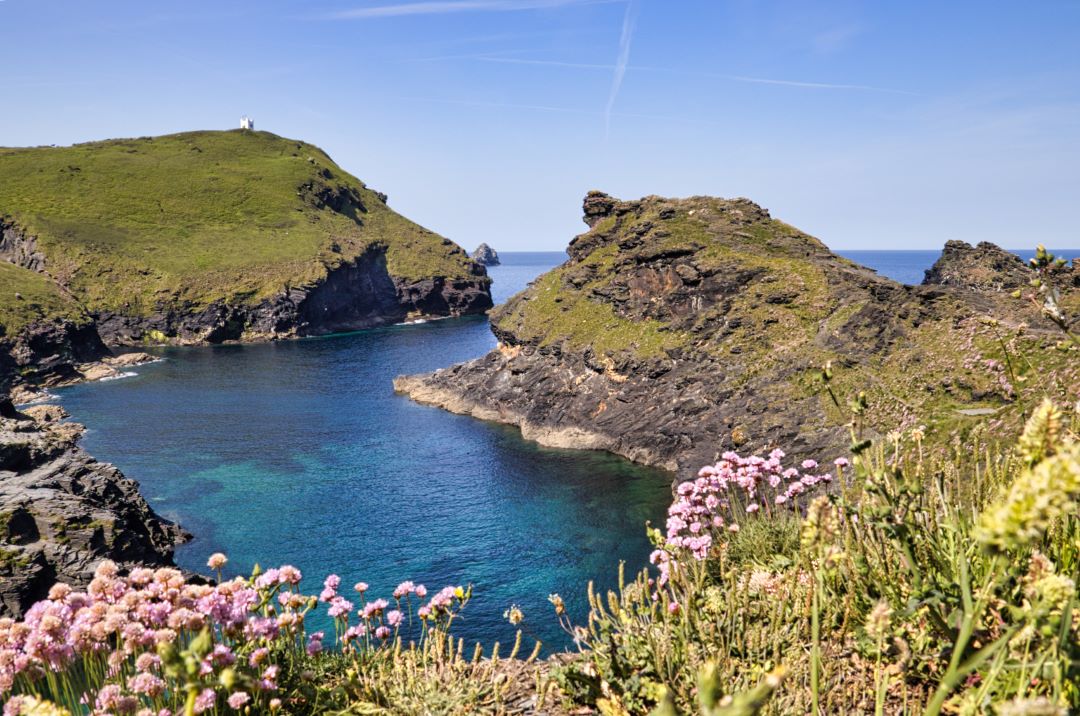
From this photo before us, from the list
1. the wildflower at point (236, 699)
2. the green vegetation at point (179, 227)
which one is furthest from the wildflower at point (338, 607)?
the green vegetation at point (179, 227)

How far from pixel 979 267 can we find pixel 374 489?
9227cm

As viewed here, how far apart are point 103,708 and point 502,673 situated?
13.2ft

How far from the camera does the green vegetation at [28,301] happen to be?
9662 centimetres

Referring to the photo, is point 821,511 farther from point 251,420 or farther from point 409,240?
point 409,240

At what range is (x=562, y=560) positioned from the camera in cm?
3759

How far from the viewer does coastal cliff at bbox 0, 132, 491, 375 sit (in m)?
127

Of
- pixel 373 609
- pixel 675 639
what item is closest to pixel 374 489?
pixel 373 609

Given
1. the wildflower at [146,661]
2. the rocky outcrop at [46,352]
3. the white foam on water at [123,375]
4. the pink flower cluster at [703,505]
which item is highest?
the pink flower cluster at [703,505]

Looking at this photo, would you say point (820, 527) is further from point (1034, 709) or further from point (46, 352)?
point (46, 352)

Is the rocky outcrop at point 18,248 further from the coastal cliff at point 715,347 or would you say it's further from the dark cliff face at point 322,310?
the coastal cliff at point 715,347

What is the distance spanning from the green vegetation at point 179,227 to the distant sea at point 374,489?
51.0m

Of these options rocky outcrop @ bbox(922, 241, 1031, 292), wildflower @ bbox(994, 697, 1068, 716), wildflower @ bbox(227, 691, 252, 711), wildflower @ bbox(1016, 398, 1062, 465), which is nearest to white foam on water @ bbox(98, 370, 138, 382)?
wildflower @ bbox(227, 691, 252, 711)

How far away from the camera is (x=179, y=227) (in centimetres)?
15550

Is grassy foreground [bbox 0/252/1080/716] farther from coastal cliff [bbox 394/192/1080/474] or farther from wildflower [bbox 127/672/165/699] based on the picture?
coastal cliff [bbox 394/192/1080/474]
